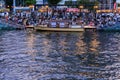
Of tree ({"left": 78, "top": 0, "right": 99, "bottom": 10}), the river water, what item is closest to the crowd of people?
tree ({"left": 78, "top": 0, "right": 99, "bottom": 10})

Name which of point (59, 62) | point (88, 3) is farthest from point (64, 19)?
point (59, 62)

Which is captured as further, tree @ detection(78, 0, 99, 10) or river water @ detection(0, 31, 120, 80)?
tree @ detection(78, 0, 99, 10)

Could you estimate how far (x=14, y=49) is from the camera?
49938mm

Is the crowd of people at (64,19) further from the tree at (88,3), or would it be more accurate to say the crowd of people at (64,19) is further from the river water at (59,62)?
the river water at (59,62)

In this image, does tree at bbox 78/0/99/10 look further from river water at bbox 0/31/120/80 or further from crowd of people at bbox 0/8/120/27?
river water at bbox 0/31/120/80

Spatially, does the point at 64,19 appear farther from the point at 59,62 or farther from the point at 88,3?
the point at 59,62

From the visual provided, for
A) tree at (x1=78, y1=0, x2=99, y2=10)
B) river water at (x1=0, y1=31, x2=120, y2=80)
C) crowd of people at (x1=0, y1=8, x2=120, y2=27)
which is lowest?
crowd of people at (x1=0, y1=8, x2=120, y2=27)

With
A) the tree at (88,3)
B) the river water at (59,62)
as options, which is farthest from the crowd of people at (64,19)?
the river water at (59,62)

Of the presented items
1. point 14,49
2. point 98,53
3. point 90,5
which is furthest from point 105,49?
point 90,5

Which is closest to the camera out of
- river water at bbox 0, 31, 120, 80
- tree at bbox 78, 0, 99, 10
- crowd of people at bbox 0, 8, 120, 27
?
river water at bbox 0, 31, 120, 80

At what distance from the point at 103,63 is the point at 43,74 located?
26.0ft

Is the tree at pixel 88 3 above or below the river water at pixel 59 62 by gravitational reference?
below

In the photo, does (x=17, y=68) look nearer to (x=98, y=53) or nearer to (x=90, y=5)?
(x=98, y=53)

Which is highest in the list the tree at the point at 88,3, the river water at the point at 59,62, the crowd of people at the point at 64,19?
the river water at the point at 59,62
